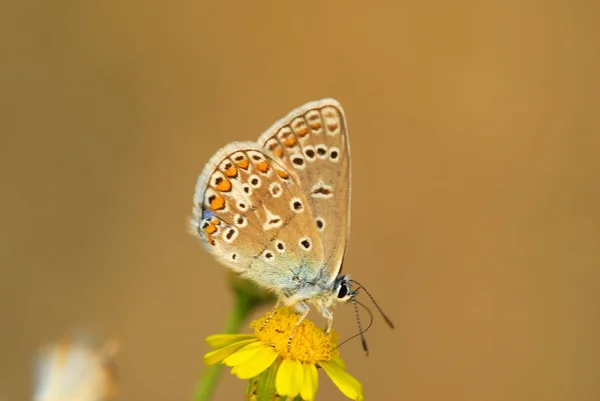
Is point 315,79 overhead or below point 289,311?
overhead

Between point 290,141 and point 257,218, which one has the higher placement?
point 290,141

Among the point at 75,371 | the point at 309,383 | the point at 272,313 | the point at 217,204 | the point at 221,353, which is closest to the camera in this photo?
the point at 75,371

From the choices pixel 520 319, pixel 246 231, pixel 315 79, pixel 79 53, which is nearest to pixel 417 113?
pixel 315 79

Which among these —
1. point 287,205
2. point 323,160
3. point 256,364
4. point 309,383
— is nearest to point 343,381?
point 309,383

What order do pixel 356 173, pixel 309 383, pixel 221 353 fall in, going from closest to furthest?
pixel 309 383 → pixel 221 353 → pixel 356 173

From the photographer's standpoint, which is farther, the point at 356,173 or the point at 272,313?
the point at 356,173

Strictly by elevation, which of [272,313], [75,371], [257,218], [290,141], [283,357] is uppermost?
[290,141]

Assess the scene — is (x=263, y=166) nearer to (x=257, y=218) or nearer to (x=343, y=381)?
(x=257, y=218)

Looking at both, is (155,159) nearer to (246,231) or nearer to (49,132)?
(49,132)
